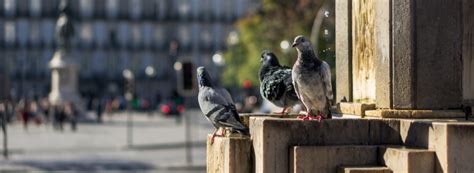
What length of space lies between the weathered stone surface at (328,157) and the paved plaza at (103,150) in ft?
70.3

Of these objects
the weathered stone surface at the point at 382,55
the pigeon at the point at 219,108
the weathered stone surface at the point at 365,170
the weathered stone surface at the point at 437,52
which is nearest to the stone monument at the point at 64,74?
the pigeon at the point at 219,108

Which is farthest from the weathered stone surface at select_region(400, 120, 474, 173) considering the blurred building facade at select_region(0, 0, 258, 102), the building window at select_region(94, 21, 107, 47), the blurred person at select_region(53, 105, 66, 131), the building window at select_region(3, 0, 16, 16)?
the building window at select_region(94, 21, 107, 47)

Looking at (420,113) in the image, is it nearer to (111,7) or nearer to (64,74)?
(64,74)

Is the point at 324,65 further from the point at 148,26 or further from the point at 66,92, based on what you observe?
the point at 148,26

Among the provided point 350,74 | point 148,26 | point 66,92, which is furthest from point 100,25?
point 350,74

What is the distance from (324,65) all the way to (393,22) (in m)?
0.59

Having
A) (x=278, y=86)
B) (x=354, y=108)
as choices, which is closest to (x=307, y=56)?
(x=354, y=108)

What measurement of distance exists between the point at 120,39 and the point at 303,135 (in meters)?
109

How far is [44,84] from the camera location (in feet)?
374

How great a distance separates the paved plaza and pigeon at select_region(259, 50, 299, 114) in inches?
772

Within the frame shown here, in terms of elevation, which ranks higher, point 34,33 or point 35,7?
point 35,7

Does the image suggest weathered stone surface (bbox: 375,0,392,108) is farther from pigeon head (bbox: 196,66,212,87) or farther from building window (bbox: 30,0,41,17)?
building window (bbox: 30,0,41,17)

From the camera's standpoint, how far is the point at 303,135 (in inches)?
347

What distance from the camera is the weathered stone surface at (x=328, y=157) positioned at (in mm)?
8688
